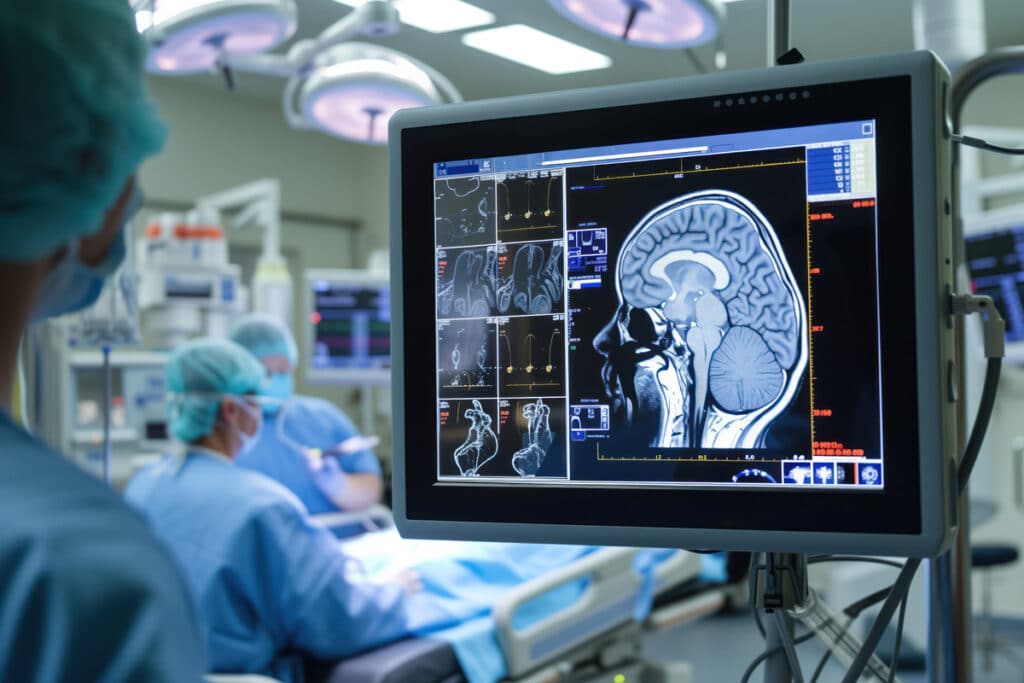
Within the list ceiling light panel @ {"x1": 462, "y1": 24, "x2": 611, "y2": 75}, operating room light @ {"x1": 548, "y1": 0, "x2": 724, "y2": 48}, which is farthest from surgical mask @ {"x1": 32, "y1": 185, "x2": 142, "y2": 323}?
ceiling light panel @ {"x1": 462, "y1": 24, "x2": 611, "y2": 75}

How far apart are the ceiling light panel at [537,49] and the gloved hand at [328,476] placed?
2.45 m

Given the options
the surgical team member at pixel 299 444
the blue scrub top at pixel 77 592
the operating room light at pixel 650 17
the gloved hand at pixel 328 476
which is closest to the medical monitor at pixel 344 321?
the surgical team member at pixel 299 444

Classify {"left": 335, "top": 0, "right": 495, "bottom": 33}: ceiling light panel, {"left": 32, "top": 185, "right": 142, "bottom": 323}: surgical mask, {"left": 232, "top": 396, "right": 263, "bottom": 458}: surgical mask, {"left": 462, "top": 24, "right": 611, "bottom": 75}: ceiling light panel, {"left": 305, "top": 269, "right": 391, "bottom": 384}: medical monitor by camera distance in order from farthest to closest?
{"left": 462, "top": 24, "right": 611, "bottom": 75}: ceiling light panel, {"left": 335, "top": 0, "right": 495, "bottom": 33}: ceiling light panel, {"left": 305, "top": 269, "right": 391, "bottom": 384}: medical monitor, {"left": 232, "top": 396, "right": 263, "bottom": 458}: surgical mask, {"left": 32, "top": 185, "right": 142, "bottom": 323}: surgical mask

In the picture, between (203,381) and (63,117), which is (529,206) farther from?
(203,381)

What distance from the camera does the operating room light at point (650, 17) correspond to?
1.88 metres

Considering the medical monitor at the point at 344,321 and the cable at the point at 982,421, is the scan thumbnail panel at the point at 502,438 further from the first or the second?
the medical monitor at the point at 344,321

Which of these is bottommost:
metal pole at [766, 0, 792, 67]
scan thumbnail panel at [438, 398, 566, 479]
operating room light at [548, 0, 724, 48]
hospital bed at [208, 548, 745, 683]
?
hospital bed at [208, 548, 745, 683]

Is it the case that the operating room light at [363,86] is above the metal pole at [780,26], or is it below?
above

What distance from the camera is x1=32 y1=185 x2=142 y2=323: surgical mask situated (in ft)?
1.83

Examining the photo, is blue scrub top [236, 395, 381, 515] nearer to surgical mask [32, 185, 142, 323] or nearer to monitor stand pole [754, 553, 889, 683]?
monitor stand pole [754, 553, 889, 683]

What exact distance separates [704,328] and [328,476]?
8.20 feet

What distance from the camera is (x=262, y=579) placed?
1.90m

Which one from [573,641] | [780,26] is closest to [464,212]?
[780,26]

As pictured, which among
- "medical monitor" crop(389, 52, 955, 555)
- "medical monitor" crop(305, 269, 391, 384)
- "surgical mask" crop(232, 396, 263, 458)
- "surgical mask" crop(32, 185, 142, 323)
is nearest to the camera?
"surgical mask" crop(32, 185, 142, 323)
